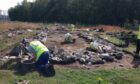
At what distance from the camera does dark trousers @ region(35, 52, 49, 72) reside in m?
17.0

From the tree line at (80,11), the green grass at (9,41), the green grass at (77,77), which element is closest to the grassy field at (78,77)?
the green grass at (77,77)

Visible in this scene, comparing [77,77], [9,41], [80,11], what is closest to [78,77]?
[77,77]

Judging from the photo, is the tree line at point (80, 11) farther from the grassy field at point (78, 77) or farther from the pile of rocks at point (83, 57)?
the grassy field at point (78, 77)

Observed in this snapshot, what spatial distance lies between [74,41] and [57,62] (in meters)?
5.66

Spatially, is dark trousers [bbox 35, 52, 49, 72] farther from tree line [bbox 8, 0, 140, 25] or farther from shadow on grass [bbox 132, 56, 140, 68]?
tree line [bbox 8, 0, 140, 25]

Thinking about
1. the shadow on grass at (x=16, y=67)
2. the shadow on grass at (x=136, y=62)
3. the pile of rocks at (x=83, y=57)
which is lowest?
the shadow on grass at (x=136, y=62)

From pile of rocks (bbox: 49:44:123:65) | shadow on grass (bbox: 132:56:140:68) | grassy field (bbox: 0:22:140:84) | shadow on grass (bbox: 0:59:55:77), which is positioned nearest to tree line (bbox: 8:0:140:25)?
shadow on grass (bbox: 132:56:140:68)

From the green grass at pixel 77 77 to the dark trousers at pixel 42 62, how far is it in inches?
22.2

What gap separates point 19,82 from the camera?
15758 mm

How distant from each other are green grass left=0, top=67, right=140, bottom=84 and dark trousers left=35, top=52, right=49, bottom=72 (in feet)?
1.85

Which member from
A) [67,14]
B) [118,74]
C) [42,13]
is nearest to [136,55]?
[118,74]

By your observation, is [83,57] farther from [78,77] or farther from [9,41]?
[9,41]

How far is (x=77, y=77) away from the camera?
16.6m

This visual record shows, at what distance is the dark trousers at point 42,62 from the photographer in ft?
55.8
